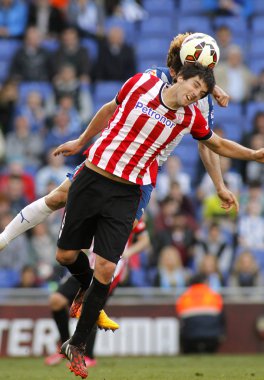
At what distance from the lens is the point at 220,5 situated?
65.2 feet

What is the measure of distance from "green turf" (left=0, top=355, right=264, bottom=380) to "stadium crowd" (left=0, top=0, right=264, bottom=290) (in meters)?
1.71

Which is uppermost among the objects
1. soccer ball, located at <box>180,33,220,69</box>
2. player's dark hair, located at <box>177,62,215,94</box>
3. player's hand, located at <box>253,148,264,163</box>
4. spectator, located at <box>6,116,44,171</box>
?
soccer ball, located at <box>180,33,220,69</box>

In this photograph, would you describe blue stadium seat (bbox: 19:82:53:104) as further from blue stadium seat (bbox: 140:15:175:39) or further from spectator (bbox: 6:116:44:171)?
blue stadium seat (bbox: 140:15:175:39)

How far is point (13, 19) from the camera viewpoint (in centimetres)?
1938

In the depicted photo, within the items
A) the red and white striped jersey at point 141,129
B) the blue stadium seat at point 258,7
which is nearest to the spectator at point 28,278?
the red and white striped jersey at point 141,129

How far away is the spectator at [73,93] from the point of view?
17609 mm

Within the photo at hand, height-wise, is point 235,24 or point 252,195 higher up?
point 235,24

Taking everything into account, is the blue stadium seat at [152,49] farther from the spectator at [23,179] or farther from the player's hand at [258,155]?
the player's hand at [258,155]

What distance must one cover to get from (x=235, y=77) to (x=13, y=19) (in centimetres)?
414

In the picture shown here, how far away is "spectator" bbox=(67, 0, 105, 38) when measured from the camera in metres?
19.5

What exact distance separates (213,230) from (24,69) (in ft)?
17.0

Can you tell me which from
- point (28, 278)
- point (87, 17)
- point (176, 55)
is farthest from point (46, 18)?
point (176, 55)

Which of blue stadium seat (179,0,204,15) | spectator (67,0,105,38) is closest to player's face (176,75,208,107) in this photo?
spectator (67,0,105,38)

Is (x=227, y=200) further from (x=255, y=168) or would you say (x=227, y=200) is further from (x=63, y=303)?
(x=255, y=168)
